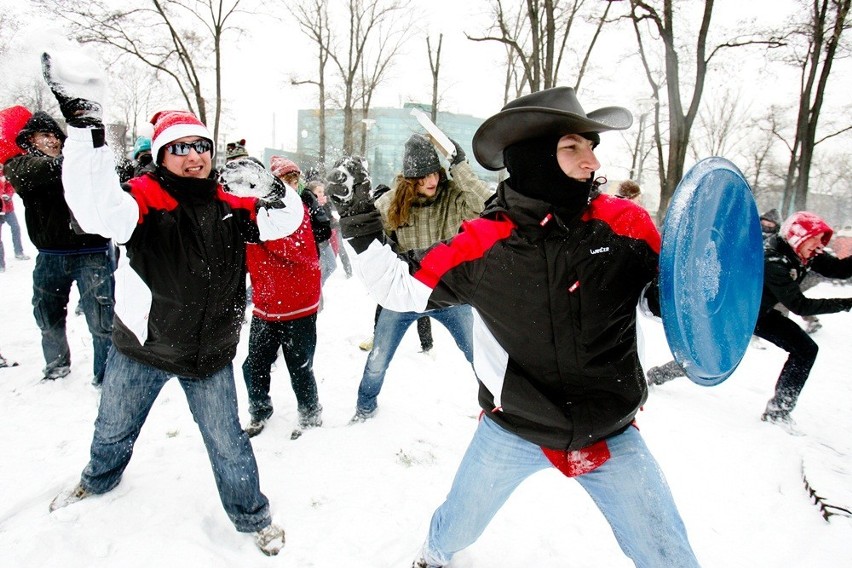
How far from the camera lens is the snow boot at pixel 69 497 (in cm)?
230

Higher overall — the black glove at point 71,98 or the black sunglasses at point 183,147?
the black glove at point 71,98

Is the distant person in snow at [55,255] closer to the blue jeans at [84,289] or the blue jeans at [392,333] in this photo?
the blue jeans at [84,289]

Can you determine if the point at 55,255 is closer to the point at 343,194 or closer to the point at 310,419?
the point at 310,419

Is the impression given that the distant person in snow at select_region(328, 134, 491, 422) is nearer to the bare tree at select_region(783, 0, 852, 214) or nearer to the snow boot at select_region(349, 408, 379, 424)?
the snow boot at select_region(349, 408, 379, 424)

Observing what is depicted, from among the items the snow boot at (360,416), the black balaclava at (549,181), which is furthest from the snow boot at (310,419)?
the black balaclava at (549,181)

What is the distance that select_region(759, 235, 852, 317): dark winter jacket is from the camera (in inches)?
145

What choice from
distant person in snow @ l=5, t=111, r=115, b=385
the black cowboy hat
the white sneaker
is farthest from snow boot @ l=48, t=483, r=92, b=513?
the black cowboy hat

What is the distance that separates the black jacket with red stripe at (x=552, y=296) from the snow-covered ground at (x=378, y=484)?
1.13 metres

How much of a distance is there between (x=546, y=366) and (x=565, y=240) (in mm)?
459

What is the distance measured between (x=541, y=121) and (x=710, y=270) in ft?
2.69

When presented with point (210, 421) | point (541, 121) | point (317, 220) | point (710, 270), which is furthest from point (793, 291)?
point (210, 421)

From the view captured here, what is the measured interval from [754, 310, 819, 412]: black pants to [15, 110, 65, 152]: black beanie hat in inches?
237

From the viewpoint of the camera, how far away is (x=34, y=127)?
3.51 m

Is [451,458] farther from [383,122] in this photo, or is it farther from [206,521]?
[383,122]
